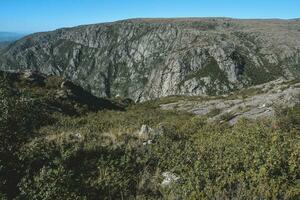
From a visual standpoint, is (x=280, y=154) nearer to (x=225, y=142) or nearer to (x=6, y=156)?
(x=225, y=142)

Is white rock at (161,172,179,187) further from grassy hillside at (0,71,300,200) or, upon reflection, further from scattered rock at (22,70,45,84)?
scattered rock at (22,70,45,84)

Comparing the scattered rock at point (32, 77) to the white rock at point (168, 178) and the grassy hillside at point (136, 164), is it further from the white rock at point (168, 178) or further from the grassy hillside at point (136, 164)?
the white rock at point (168, 178)

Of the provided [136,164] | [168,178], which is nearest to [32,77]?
[136,164]

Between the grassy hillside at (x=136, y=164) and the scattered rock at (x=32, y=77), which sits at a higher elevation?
the grassy hillside at (x=136, y=164)

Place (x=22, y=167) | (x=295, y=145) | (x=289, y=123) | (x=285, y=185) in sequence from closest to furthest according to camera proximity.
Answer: (x=285, y=185) → (x=22, y=167) → (x=295, y=145) → (x=289, y=123)

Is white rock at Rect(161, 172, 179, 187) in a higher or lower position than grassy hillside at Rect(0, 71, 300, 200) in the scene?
lower

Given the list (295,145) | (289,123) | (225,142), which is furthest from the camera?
(289,123)

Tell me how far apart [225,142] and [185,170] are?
146 inches

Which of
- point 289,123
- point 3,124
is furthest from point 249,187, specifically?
point 289,123

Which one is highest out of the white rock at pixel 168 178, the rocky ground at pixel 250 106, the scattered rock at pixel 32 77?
the white rock at pixel 168 178

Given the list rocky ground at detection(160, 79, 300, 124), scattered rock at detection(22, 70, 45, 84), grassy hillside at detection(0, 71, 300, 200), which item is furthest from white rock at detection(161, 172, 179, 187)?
scattered rock at detection(22, 70, 45, 84)

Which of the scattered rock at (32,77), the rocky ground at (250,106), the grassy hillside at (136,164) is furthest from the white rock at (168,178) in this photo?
the scattered rock at (32,77)

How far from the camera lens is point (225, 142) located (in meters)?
16.4

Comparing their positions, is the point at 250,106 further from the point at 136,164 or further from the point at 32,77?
the point at 136,164
